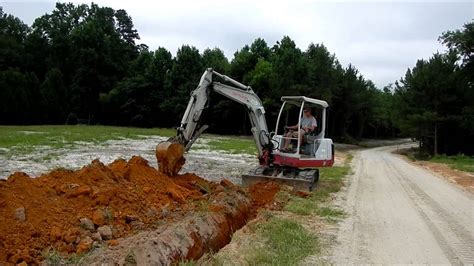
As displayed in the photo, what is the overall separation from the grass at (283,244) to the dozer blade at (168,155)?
331cm

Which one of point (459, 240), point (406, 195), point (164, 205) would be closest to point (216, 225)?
point (164, 205)

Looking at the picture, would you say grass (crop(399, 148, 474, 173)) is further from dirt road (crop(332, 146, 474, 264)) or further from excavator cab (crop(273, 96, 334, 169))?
excavator cab (crop(273, 96, 334, 169))

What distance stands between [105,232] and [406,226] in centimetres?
612

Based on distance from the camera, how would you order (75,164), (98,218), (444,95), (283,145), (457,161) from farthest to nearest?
(444,95) → (457,161) → (75,164) → (283,145) → (98,218)

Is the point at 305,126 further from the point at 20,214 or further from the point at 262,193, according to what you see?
the point at 20,214

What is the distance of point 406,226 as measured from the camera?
988 cm

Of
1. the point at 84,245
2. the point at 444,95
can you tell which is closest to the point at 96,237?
the point at 84,245

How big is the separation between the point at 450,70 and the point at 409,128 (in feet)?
22.8

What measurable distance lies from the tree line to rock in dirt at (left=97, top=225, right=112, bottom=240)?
29.1 m

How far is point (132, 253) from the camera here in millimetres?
5711

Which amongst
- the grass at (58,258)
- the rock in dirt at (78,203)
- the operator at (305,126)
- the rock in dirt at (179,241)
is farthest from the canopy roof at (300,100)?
the grass at (58,258)

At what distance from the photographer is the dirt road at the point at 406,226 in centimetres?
764

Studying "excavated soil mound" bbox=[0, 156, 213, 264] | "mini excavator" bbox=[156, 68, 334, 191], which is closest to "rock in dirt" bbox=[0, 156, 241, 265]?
"excavated soil mound" bbox=[0, 156, 213, 264]

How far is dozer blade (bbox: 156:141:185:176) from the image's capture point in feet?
38.2
